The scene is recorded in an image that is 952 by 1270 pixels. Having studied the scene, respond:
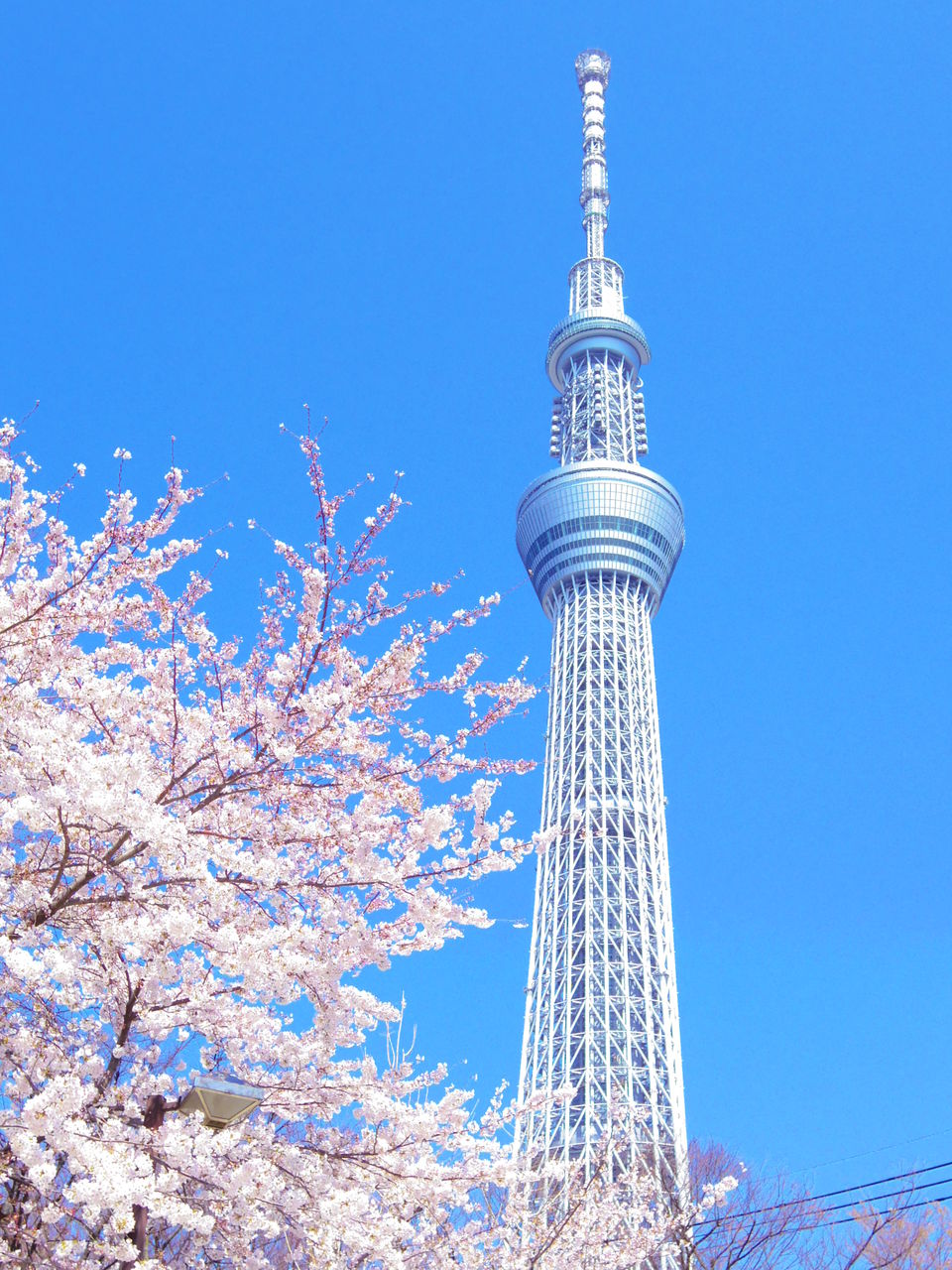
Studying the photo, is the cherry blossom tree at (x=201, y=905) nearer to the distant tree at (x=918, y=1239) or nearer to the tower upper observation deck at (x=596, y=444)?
the distant tree at (x=918, y=1239)

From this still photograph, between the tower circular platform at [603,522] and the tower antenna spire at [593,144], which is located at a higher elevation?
the tower antenna spire at [593,144]

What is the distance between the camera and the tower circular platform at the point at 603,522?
55844 millimetres

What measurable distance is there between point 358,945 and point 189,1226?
1304 mm

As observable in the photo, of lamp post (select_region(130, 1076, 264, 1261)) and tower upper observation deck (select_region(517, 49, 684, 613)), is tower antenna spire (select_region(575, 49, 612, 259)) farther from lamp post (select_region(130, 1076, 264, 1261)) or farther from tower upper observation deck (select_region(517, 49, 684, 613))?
lamp post (select_region(130, 1076, 264, 1261))

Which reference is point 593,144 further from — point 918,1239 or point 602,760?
point 918,1239

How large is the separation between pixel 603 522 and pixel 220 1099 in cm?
5239

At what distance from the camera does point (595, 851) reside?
49500 mm

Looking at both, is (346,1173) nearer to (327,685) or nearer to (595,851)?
(327,685)

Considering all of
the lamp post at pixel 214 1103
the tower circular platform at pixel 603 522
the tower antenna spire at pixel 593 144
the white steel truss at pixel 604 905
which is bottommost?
the lamp post at pixel 214 1103

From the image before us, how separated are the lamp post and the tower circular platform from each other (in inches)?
2052

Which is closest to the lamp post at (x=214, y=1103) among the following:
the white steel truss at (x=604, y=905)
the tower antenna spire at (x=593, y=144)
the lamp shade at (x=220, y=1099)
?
the lamp shade at (x=220, y=1099)

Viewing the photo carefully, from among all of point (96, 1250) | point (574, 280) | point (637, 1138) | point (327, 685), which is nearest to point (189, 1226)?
point (96, 1250)

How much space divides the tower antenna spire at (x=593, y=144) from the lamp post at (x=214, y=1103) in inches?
2796

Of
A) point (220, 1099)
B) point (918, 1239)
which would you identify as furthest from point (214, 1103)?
point (918, 1239)
